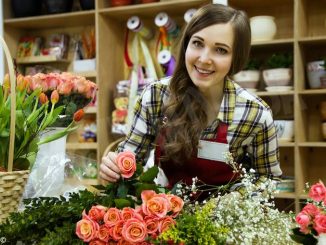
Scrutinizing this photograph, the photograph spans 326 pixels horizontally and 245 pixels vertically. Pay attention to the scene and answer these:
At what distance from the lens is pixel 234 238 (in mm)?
697

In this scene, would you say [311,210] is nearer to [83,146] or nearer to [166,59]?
[166,59]

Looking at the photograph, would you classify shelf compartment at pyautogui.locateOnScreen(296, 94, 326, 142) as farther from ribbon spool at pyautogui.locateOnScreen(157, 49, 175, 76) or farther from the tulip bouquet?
the tulip bouquet

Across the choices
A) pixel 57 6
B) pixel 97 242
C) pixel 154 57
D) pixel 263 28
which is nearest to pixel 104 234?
pixel 97 242

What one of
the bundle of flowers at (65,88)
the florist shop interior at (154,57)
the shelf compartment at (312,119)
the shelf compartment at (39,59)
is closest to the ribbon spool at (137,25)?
the florist shop interior at (154,57)

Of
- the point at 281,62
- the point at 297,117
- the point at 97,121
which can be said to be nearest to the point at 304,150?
the point at 297,117

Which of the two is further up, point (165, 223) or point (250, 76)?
point (250, 76)

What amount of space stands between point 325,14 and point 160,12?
108 centimetres

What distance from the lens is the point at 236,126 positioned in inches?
52.9

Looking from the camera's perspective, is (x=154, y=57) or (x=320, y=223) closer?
(x=320, y=223)

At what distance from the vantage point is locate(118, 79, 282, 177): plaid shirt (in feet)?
4.42

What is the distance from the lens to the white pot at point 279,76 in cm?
244

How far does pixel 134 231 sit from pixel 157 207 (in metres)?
0.06

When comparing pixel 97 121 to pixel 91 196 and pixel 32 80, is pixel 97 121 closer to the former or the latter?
pixel 32 80

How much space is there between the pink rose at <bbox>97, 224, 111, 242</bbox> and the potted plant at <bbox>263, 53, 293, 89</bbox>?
6.56ft
